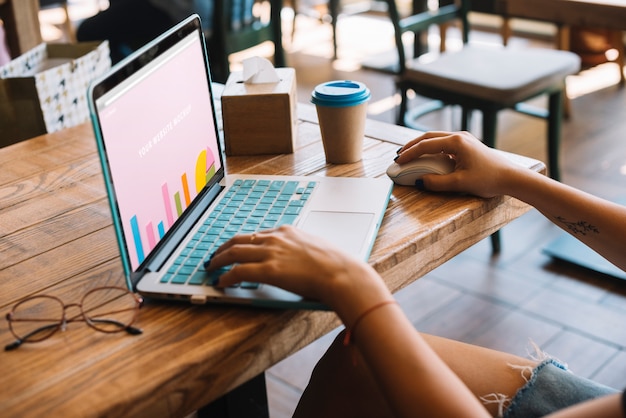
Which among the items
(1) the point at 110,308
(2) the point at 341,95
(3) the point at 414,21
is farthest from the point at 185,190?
(3) the point at 414,21

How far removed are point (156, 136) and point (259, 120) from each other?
0.34 meters

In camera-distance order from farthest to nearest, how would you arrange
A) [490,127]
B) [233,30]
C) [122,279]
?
1. [233,30]
2. [490,127]
3. [122,279]

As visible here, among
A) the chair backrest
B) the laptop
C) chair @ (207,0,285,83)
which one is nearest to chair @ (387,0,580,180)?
the chair backrest

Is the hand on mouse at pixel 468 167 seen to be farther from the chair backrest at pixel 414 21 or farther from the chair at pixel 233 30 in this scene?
the chair at pixel 233 30

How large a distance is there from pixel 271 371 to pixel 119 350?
115 cm

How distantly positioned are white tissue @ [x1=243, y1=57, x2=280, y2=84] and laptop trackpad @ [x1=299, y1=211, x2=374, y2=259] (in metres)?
0.37

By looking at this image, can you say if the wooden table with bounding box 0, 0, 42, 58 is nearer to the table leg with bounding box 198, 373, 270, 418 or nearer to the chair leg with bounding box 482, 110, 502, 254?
the chair leg with bounding box 482, 110, 502, 254

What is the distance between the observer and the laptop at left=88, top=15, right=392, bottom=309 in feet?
2.52

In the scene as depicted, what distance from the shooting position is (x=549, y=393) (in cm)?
90

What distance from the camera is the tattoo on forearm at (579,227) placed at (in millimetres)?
1015

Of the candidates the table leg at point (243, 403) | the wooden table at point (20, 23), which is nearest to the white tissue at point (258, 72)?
the table leg at point (243, 403)

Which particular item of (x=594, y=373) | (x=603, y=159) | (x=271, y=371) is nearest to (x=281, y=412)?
(x=271, y=371)

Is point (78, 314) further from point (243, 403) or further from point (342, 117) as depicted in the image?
point (342, 117)

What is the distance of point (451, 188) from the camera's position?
1.02 m
